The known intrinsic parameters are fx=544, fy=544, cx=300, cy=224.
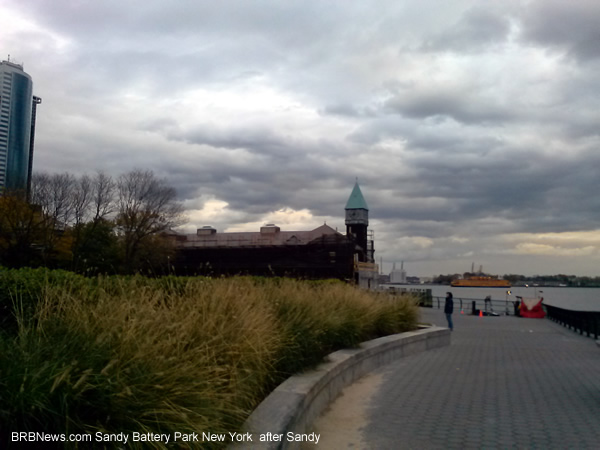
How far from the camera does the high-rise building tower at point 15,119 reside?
354ft

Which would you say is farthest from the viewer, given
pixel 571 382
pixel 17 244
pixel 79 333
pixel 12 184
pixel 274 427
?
pixel 12 184

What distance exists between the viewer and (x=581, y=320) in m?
19.0

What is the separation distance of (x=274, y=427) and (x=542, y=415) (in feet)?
12.1

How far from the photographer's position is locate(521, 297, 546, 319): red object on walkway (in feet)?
102

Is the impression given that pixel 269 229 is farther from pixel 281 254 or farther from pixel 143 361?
pixel 143 361

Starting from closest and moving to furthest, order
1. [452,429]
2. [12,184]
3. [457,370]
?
[452,429], [457,370], [12,184]

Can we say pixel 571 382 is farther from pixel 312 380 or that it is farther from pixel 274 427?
pixel 274 427

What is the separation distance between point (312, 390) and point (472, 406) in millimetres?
2273

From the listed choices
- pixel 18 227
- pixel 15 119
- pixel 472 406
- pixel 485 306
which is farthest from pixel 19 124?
pixel 472 406

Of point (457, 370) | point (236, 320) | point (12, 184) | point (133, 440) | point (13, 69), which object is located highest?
point (13, 69)

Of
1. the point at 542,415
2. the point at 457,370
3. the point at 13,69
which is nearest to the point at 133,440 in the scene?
the point at 542,415

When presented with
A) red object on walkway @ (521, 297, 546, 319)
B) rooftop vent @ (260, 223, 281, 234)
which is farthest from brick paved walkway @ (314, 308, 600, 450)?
rooftop vent @ (260, 223, 281, 234)

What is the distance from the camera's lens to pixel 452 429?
571 centimetres

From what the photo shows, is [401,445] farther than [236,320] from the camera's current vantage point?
No
